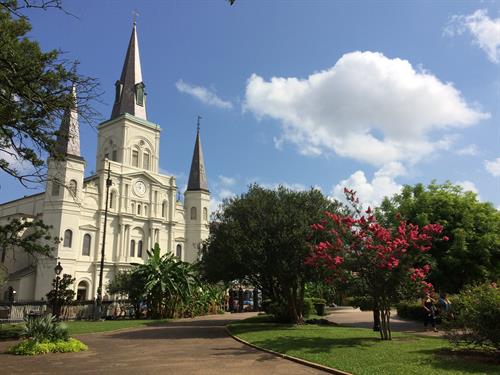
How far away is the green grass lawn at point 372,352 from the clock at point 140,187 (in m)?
39.8

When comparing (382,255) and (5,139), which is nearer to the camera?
(5,139)

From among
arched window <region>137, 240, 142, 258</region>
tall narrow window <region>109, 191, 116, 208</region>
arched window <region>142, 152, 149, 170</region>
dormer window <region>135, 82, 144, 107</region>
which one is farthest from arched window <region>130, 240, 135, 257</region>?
dormer window <region>135, 82, 144, 107</region>

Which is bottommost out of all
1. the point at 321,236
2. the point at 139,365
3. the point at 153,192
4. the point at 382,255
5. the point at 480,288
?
the point at 139,365

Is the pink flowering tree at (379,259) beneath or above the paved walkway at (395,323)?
above

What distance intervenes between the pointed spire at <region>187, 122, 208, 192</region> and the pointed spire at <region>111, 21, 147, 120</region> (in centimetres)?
832

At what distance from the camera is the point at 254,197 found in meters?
20.9

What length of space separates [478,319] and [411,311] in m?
15.4

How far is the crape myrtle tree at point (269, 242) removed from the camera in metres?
18.8

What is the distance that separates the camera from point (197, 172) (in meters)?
61.2

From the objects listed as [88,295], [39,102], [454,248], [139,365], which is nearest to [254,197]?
[454,248]

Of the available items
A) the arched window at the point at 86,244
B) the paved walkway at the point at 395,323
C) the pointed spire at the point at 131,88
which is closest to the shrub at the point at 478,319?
the paved walkway at the point at 395,323

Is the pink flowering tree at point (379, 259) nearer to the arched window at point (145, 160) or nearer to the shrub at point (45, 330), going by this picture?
the shrub at point (45, 330)

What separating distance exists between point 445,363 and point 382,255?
3953 millimetres

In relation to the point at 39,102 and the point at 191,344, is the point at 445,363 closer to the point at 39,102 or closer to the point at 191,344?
the point at 191,344
